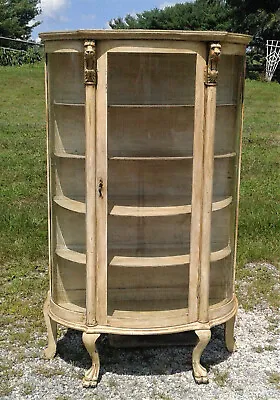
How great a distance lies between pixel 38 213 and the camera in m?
6.64

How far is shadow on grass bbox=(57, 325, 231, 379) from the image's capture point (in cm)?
355

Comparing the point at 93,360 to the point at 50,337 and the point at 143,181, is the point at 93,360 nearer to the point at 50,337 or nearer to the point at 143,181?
the point at 50,337

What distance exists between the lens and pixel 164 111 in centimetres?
343

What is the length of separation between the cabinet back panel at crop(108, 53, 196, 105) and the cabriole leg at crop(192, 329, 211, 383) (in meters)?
1.41

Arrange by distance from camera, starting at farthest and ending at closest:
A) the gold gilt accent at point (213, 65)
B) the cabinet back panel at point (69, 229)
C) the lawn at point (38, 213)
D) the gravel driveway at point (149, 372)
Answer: the lawn at point (38, 213), the cabinet back panel at point (69, 229), the gravel driveway at point (149, 372), the gold gilt accent at point (213, 65)

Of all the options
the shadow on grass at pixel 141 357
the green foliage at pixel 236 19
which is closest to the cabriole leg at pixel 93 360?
the shadow on grass at pixel 141 357

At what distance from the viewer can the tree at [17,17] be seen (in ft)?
101

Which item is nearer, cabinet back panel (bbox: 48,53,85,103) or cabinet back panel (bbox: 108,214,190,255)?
cabinet back panel (bbox: 48,53,85,103)

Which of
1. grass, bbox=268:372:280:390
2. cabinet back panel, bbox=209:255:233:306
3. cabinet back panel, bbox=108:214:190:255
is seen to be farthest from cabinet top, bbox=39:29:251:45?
grass, bbox=268:372:280:390

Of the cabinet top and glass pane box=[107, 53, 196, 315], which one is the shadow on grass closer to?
glass pane box=[107, 53, 196, 315]

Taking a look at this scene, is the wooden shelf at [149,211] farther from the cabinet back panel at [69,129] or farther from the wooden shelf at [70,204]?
the cabinet back panel at [69,129]

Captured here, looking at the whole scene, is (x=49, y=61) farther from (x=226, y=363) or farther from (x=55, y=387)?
(x=226, y=363)

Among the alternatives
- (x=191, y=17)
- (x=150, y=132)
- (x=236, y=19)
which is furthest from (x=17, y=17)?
(x=150, y=132)

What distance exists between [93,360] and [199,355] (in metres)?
0.67
